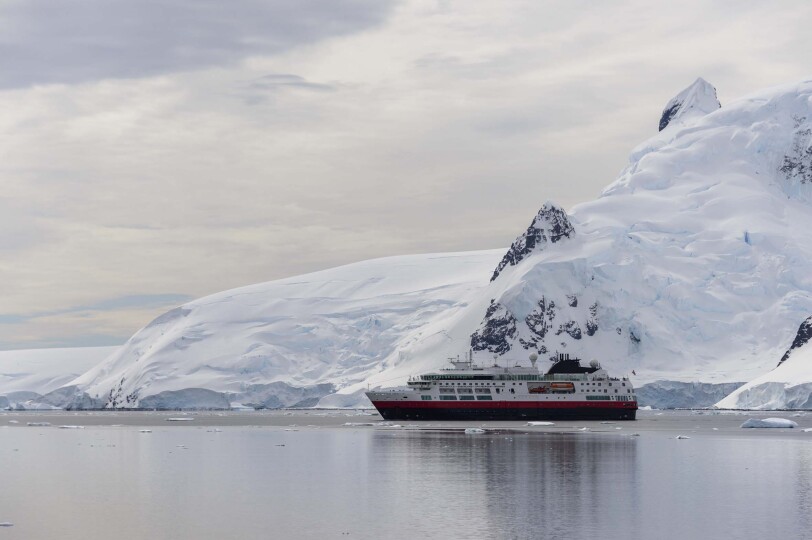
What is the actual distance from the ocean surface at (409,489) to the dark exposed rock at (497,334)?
4976 inches

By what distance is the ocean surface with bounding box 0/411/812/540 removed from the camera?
31984 millimetres

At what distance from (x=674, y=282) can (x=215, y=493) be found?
158 m

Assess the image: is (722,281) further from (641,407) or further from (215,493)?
(215,493)

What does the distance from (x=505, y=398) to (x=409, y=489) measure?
7002cm

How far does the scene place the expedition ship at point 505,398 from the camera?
361ft

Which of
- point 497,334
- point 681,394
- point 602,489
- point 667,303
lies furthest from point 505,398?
point 497,334

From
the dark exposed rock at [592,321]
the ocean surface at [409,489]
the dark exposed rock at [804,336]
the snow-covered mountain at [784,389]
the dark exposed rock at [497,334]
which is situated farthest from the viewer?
the dark exposed rock at [497,334]

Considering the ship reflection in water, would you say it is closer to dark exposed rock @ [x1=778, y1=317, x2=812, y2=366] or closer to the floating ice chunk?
the floating ice chunk

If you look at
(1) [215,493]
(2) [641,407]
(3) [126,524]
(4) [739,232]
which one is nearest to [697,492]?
(1) [215,493]

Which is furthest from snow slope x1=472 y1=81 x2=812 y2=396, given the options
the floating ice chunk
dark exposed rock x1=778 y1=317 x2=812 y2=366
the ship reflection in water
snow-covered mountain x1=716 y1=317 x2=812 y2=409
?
the ship reflection in water

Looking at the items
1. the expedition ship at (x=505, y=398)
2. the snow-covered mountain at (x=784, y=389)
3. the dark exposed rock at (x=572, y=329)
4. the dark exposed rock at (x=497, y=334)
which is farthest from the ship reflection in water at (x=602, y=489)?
the dark exposed rock at (x=497, y=334)

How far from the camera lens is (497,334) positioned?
19912 cm

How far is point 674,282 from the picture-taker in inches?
7466

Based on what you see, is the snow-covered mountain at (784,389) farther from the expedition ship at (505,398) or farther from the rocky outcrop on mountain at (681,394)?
the expedition ship at (505,398)
